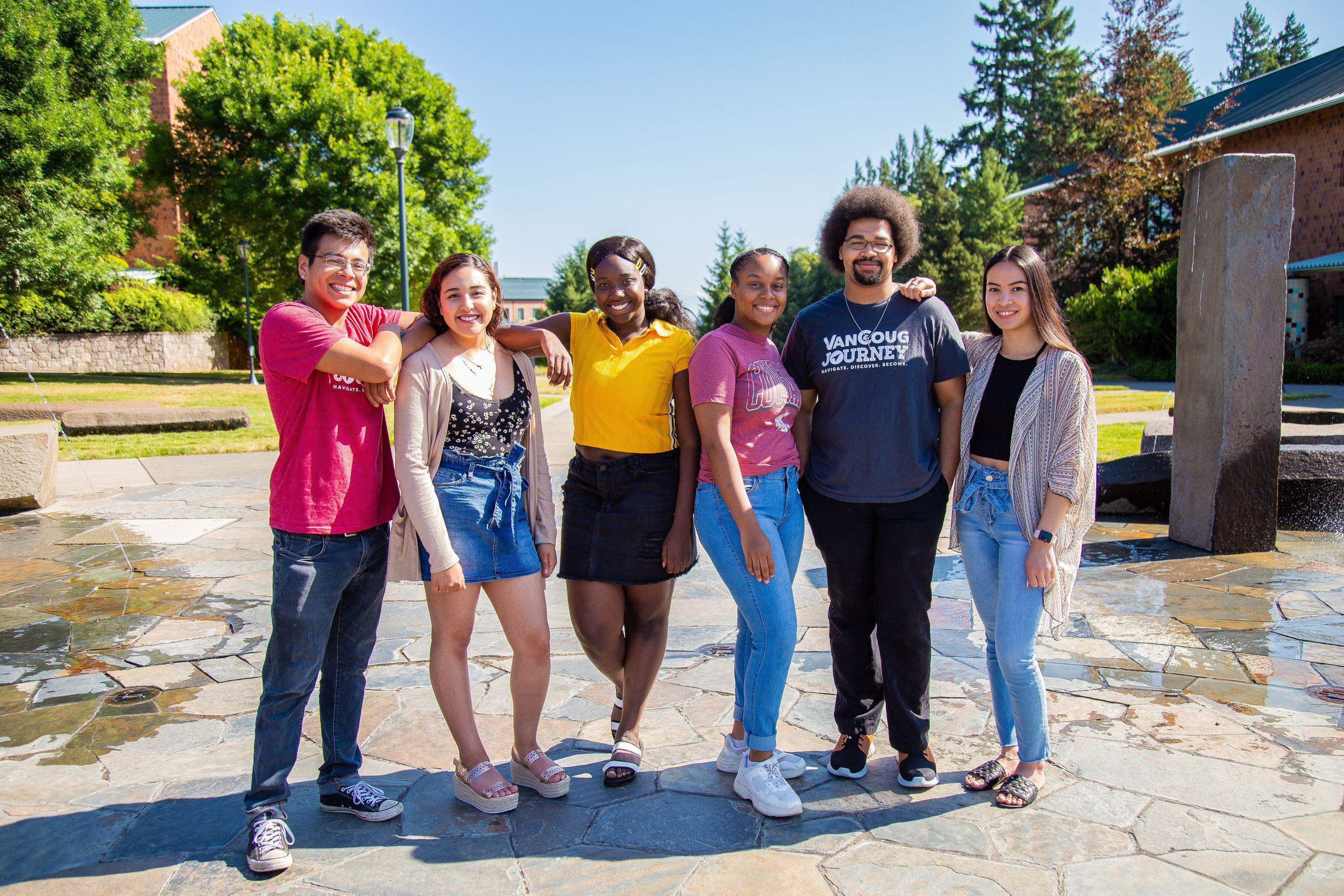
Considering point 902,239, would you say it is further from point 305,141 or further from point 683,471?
point 305,141

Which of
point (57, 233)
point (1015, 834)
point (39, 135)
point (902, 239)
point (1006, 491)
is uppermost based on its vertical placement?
point (39, 135)

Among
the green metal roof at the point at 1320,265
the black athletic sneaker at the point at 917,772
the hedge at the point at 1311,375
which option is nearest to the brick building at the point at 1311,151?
the green metal roof at the point at 1320,265

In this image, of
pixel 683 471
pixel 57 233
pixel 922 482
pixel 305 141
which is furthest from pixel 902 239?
pixel 305 141

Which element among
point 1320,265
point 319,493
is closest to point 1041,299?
point 319,493

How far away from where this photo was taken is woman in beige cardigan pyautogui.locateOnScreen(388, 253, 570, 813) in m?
2.83

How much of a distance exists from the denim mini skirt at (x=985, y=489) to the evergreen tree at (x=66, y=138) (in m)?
23.7

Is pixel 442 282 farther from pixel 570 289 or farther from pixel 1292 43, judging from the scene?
pixel 1292 43

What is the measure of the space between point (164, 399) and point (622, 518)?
1844 cm

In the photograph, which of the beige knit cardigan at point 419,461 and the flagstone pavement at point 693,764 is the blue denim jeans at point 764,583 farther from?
the beige knit cardigan at point 419,461

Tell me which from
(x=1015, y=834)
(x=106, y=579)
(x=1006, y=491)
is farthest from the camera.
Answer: (x=106, y=579)

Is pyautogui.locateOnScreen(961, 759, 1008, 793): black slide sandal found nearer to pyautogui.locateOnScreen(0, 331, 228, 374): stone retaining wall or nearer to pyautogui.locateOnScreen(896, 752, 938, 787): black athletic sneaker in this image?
pyautogui.locateOnScreen(896, 752, 938, 787): black athletic sneaker

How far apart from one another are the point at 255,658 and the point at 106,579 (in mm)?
2179

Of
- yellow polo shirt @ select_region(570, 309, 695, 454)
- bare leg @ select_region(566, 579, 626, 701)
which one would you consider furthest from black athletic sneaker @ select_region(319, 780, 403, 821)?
yellow polo shirt @ select_region(570, 309, 695, 454)

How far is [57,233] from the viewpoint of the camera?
70.4 ft
